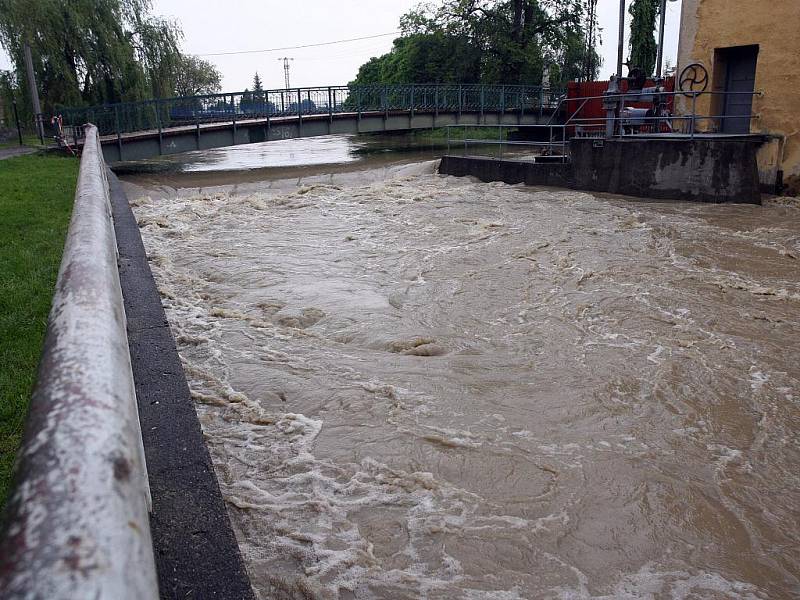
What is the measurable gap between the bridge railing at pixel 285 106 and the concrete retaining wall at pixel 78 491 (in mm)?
24135

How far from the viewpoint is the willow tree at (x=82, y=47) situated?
84.8ft

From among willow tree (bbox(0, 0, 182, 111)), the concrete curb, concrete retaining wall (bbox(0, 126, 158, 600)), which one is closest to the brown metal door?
the concrete curb

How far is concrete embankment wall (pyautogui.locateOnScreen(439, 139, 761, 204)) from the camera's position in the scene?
46.4 feet

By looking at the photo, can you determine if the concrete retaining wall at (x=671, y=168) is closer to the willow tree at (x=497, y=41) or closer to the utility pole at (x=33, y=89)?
the utility pole at (x=33, y=89)

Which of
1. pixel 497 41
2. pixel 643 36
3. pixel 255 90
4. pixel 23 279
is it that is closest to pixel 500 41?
pixel 497 41

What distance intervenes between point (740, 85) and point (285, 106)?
1755 cm

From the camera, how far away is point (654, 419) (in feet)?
15.7

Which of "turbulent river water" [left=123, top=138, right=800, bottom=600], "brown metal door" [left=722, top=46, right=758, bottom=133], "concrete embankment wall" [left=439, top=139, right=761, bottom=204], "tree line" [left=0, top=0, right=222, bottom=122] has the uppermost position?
"tree line" [left=0, top=0, right=222, bottom=122]

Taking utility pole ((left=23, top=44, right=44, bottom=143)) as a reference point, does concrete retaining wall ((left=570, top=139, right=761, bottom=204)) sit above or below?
below

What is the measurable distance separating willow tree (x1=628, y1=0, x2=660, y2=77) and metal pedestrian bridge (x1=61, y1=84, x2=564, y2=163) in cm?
780

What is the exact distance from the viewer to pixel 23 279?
625 centimetres

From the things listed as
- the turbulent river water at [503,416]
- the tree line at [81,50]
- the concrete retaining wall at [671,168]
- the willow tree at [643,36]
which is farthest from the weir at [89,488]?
the willow tree at [643,36]

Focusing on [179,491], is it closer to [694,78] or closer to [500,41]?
[694,78]

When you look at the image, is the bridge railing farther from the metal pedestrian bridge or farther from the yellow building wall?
the yellow building wall
